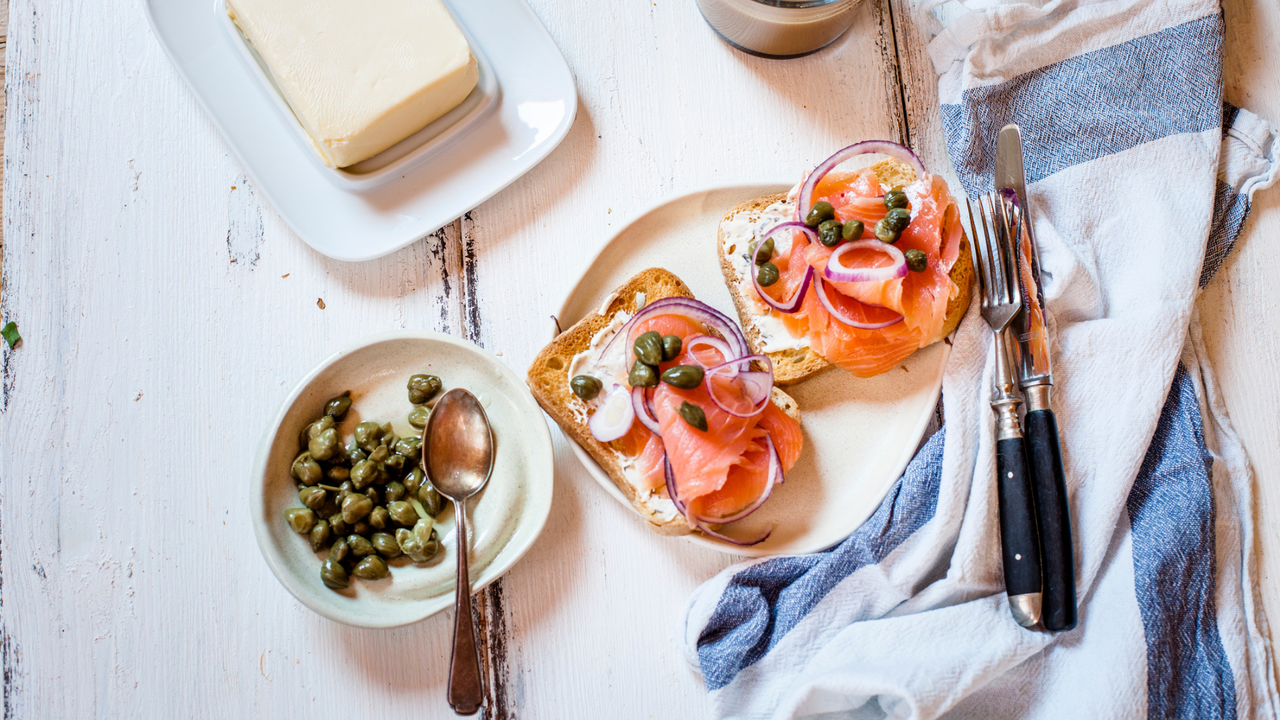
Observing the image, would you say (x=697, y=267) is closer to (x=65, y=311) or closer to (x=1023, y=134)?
(x=1023, y=134)

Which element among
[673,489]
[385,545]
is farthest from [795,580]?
[385,545]

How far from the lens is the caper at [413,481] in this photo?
83.5 inches

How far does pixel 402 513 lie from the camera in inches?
81.6

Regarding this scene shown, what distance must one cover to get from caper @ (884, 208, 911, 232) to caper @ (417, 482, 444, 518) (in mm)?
1473

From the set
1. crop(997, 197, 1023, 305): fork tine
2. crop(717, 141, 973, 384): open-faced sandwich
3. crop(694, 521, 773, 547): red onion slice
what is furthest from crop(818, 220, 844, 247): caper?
crop(694, 521, 773, 547): red onion slice

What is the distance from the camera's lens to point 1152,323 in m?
2.04

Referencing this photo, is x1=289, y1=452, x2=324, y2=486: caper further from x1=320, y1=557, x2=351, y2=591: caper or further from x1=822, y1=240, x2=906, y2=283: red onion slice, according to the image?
x1=822, y1=240, x2=906, y2=283: red onion slice

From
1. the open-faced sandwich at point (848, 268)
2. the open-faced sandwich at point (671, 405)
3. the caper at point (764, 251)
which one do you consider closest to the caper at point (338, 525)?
the open-faced sandwich at point (671, 405)

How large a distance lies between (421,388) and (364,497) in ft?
1.11

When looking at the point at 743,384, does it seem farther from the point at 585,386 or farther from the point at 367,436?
the point at 367,436

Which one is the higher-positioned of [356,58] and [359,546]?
[356,58]

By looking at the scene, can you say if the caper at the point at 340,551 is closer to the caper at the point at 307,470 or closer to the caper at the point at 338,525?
the caper at the point at 338,525

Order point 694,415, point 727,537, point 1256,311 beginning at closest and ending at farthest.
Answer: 1. point 694,415
2. point 727,537
3. point 1256,311

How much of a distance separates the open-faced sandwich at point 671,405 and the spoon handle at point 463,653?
0.45 m
